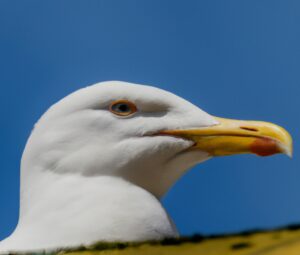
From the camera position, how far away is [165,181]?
493 cm

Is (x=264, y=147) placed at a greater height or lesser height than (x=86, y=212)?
greater

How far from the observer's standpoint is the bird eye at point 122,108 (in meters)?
4.92

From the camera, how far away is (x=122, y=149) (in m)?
4.74

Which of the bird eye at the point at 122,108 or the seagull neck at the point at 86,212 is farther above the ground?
the bird eye at the point at 122,108

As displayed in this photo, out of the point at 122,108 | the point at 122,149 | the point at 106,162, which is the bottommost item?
the point at 106,162

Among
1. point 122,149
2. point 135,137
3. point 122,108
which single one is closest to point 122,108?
point 122,108

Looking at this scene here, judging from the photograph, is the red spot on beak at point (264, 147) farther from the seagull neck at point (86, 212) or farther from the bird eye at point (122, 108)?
the bird eye at point (122, 108)

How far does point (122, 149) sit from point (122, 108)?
0.40 metres

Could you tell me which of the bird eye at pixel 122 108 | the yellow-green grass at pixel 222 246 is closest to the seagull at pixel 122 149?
the bird eye at pixel 122 108

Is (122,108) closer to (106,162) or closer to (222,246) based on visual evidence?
(106,162)

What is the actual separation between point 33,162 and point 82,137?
45cm

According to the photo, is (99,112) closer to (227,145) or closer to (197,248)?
(227,145)

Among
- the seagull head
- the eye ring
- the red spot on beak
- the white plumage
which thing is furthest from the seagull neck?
the red spot on beak

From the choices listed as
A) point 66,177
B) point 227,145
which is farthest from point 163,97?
point 66,177
